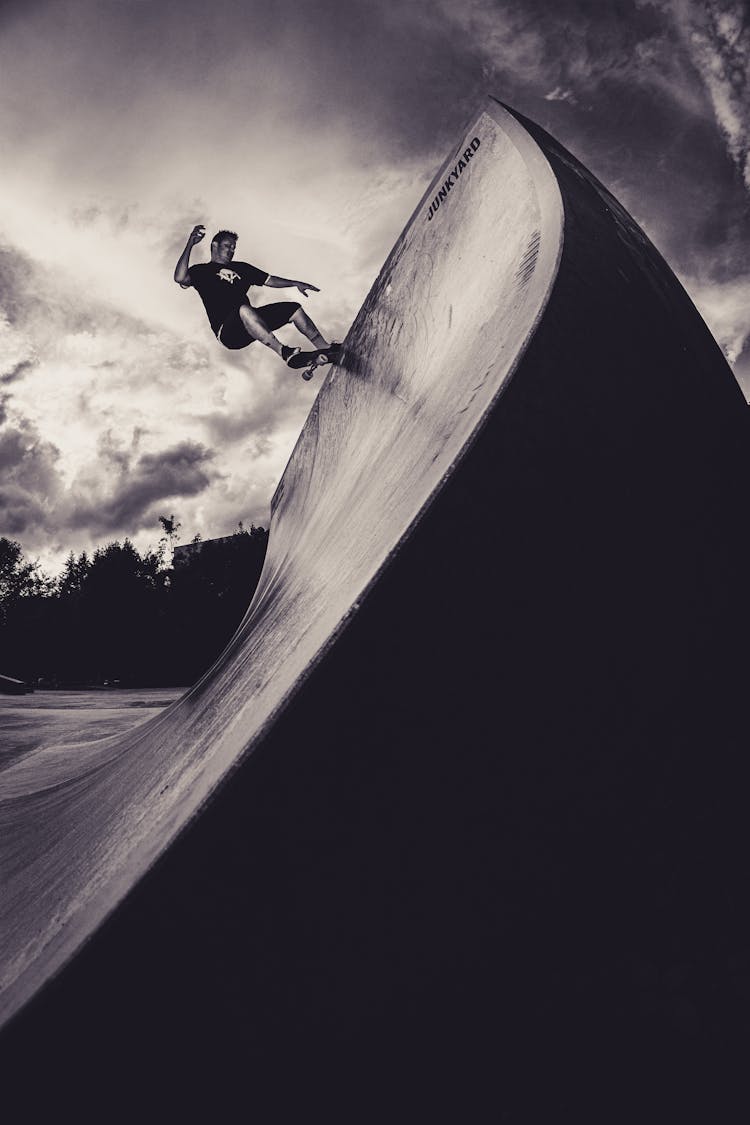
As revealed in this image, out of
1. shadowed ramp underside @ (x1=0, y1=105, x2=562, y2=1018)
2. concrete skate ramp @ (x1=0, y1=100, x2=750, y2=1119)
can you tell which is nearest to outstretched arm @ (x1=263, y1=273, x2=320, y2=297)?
shadowed ramp underside @ (x1=0, y1=105, x2=562, y2=1018)

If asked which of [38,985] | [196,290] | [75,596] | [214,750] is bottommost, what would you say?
[38,985]

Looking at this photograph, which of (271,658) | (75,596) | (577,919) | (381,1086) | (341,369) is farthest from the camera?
(75,596)

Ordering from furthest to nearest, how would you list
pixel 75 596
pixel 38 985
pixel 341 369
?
pixel 75 596 < pixel 341 369 < pixel 38 985

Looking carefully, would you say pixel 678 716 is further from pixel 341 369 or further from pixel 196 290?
pixel 196 290

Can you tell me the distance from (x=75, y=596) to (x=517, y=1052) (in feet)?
175

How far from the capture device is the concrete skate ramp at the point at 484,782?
73 cm

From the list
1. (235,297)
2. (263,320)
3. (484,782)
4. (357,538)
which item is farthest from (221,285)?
(484,782)

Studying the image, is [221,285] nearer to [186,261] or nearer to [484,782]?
[186,261]

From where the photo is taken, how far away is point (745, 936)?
3.42 feet

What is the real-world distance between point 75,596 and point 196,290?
161 feet

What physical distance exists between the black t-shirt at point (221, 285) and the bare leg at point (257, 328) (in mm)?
212

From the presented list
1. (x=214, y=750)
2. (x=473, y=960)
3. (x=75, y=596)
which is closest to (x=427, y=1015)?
(x=473, y=960)

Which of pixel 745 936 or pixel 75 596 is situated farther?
pixel 75 596

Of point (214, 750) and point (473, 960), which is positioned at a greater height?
point (214, 750)
